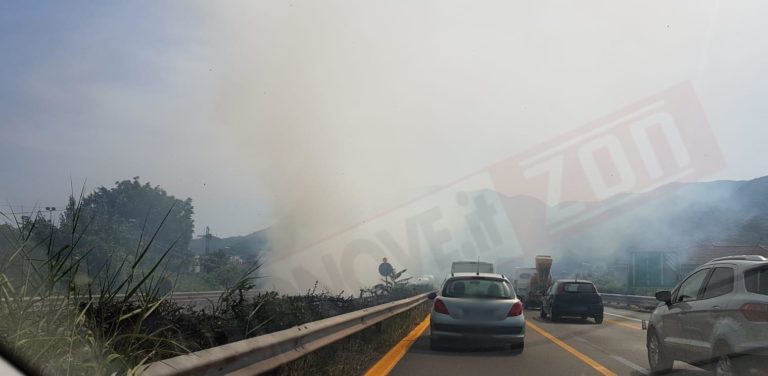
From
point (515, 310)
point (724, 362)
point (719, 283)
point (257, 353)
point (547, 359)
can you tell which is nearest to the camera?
point (257, 353)

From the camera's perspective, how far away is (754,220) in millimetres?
55469

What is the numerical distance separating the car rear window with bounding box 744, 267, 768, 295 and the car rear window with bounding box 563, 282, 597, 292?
631 inches

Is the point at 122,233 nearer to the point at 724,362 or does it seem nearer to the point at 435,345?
the point at 435,345

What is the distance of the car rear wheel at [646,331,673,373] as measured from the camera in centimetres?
954

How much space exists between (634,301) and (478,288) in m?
21.1

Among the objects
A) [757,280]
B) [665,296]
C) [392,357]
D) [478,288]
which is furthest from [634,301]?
[757,280]

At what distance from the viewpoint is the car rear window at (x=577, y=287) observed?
76.1 ft

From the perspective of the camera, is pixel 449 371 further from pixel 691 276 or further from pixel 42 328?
pixel 42 328

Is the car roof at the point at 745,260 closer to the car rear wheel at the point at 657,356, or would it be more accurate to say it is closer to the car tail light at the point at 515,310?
the car rear wheel at the point at 657,356

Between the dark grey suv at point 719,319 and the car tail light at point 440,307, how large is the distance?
381cm

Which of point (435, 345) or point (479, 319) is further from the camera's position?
point (435, 345)

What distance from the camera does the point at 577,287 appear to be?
2330cm

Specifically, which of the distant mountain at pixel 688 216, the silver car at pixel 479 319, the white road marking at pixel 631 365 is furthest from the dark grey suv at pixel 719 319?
the distant mountain at pixel 688 216

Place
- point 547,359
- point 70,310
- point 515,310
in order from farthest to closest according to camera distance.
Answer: point 515,310
point 547,359
point 70,310
